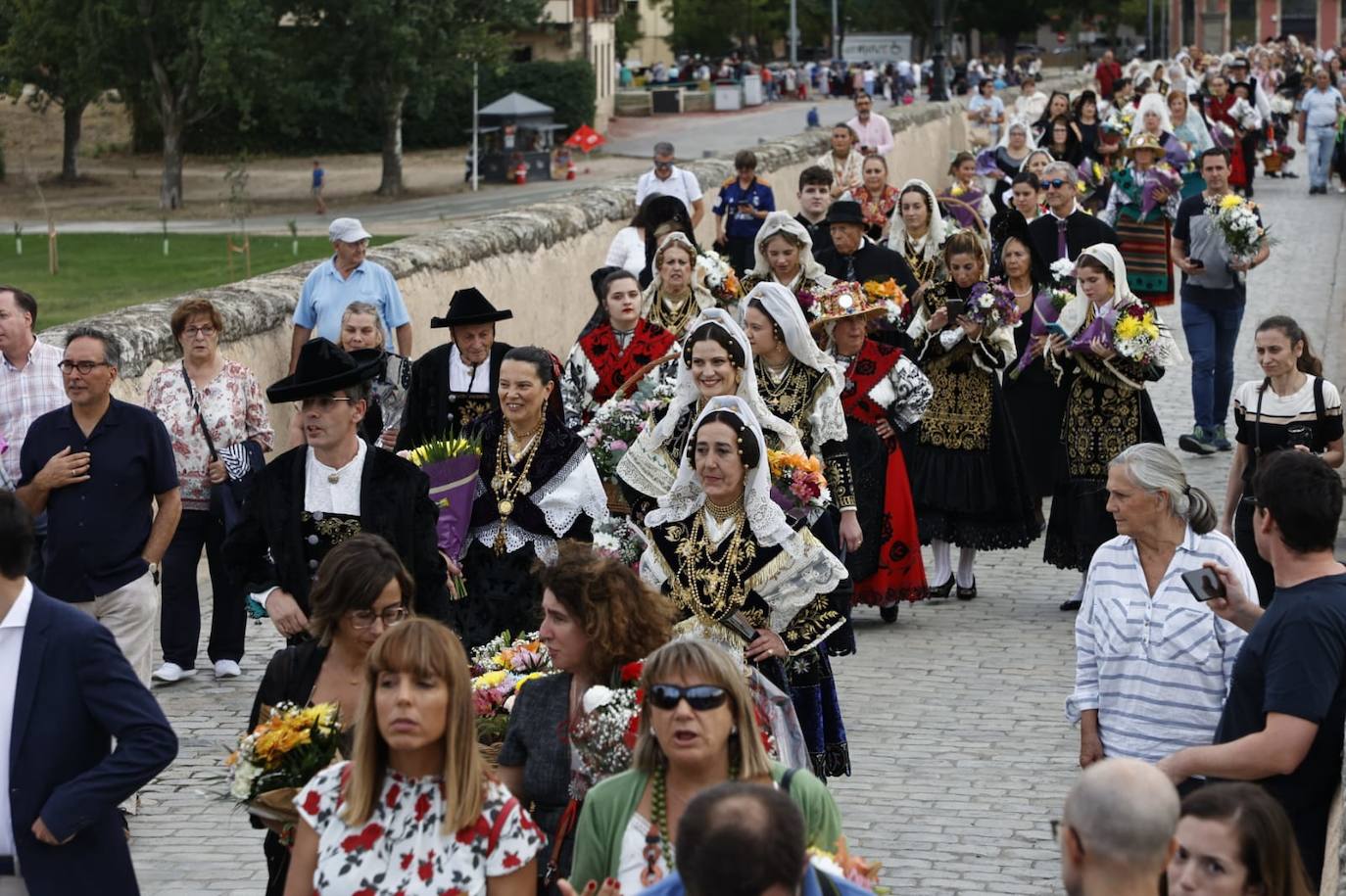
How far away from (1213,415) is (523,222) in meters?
5.28

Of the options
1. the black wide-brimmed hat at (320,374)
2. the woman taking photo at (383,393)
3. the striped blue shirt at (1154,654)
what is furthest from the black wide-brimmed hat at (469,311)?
the striped blue shirt at (1154,654)

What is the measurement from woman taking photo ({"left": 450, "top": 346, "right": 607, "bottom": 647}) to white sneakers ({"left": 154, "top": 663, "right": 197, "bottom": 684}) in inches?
77.8

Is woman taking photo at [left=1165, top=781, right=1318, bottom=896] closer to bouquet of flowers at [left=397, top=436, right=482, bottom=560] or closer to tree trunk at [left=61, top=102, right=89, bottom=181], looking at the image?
bouquet of flowers at [left=397, top=436, right=482, bottom=560]

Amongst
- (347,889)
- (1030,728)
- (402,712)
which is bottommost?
(1030,728)

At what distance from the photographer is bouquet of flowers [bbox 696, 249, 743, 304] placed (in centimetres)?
1228

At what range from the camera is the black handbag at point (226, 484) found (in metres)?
9.98

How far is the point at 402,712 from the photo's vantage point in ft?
16.5

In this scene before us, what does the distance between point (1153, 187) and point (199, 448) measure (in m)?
10.8

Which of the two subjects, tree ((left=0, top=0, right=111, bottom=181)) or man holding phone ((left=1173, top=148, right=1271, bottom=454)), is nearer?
man holding phone ((left=1173, top=148, right=1271, bottom=454))

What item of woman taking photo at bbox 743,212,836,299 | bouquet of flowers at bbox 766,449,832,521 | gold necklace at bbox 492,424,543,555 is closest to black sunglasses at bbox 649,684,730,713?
bouquet of flowers at bbox 766,449,832,521

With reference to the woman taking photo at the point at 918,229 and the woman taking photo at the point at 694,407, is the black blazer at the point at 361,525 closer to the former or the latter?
the woman taking photo at the point at 694,407

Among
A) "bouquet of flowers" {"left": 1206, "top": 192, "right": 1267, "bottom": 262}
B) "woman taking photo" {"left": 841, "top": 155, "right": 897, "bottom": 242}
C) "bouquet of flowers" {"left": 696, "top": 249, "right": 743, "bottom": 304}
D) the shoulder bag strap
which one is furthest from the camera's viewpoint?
"woman taking photo" {"left": 841, "top": 155, "right": 897, "bottom": 242}

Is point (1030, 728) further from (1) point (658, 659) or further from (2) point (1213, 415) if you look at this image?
(2) point (1213, 415)

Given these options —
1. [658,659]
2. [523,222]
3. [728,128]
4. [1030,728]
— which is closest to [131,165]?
[728,128]
